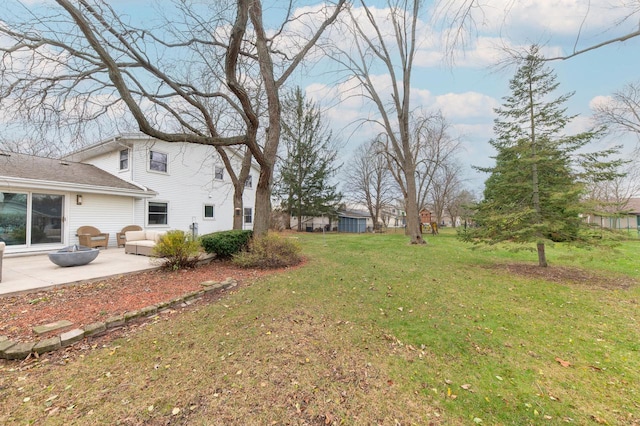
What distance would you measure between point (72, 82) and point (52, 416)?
8.18 metres

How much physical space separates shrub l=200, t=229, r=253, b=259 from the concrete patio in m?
1.28

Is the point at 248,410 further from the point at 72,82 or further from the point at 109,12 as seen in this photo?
the point at 72,82

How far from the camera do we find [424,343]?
3189 mm

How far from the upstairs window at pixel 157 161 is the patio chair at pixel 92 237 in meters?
4.04

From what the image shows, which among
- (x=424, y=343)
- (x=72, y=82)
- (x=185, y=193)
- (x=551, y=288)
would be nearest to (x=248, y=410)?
(x=424, y=343)

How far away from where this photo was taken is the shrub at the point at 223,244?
7.47m

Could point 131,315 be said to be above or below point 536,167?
below

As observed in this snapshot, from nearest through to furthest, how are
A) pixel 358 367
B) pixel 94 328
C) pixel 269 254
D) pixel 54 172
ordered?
1. pixel 358 367
2. pixel 94 328
3. pixel 269 254
4. pixel 54 172

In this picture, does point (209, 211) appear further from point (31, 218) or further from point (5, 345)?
point (5, 345)

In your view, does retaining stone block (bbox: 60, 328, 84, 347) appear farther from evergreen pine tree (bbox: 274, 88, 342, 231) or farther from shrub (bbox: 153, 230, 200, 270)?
evergreen pine tree (bbox: 274, 88, 342, 231)

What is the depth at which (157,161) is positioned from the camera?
1348cm

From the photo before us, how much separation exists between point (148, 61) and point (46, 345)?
5980mm

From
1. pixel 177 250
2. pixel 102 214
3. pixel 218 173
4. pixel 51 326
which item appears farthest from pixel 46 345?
pixel 218 173

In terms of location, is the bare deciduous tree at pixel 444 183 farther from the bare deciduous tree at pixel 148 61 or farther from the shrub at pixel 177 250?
the shrub at pixel 177 250
